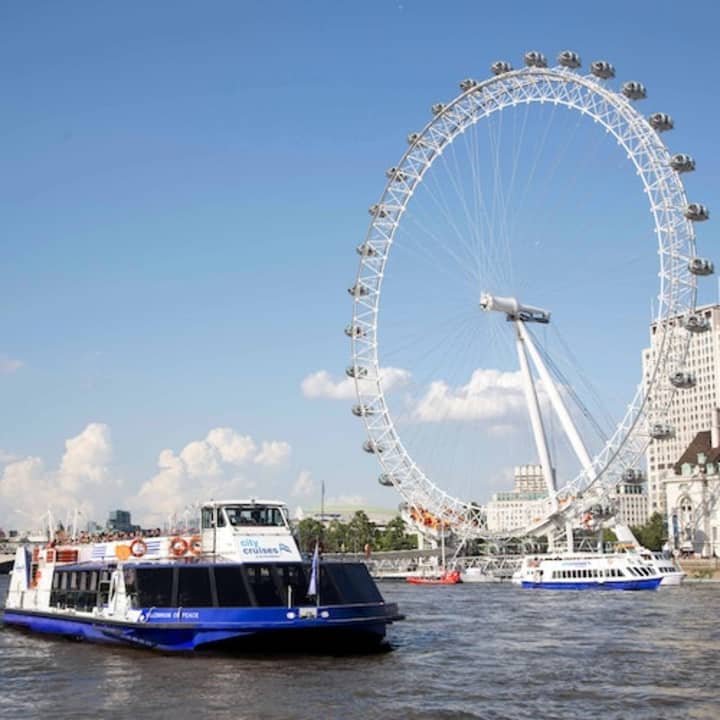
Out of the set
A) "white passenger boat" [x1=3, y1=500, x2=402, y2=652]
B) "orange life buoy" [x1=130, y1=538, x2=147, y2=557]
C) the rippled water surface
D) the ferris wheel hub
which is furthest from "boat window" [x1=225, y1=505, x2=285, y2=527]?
the ferris wheel hub

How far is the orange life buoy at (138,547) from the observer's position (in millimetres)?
43281

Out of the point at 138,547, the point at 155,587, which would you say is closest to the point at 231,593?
the point at 155,587

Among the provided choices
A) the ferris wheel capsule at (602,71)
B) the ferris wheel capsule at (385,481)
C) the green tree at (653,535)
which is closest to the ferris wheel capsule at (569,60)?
the ferris wheel capsule at (602,71)

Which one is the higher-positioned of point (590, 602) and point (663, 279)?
point (663, 279)

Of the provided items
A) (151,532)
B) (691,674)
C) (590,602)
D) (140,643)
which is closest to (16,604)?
(151,532)

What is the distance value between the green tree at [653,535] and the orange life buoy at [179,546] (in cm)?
13698

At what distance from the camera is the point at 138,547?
142 feet

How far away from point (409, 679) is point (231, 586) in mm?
7773

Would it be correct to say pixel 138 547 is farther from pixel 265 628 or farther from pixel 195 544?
pixel 265 628

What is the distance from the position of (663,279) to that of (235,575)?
62075mm

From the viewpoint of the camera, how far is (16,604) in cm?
5294

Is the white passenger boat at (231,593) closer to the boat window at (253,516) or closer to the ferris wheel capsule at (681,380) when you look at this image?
the boat window at (253,516)

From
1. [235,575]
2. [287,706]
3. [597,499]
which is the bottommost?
[287,706]

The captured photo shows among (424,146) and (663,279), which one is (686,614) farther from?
(424,146)
